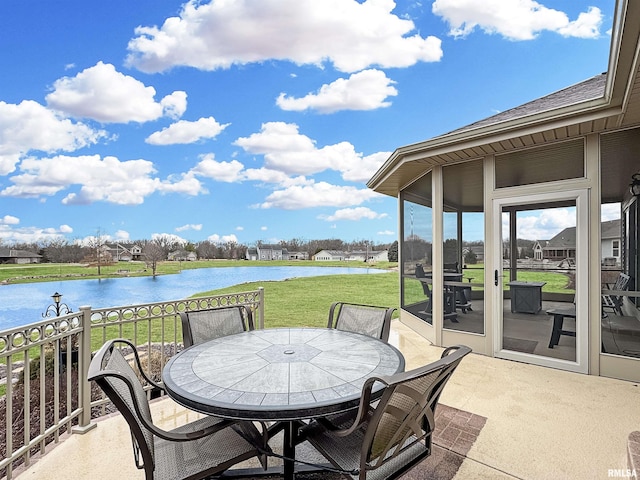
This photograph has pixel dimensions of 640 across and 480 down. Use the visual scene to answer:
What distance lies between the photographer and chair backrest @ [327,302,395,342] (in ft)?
9.18

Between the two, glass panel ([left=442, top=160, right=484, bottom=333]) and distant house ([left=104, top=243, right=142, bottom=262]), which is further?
distant house ([left=104, top=243, right=142, bottom=262])

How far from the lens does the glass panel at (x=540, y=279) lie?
13.1 feet

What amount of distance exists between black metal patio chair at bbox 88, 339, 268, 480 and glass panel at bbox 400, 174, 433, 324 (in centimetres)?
426

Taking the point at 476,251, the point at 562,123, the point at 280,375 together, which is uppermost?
the point at 562,123

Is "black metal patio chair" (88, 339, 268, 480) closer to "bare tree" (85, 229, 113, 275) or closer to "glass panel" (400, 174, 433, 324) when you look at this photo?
"glass panel" (400, 174, 433, 324)

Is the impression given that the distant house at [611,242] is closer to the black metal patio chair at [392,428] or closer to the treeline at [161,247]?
the black metal patio chair at [392,428]

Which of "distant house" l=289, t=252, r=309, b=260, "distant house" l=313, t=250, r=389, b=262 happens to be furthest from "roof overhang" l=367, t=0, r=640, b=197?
"distant house" l=289, t=252, r=309, b=260

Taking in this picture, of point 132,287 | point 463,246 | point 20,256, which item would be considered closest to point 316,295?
point 132,287

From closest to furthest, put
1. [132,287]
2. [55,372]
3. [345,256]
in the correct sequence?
[55,372], [132,287], [345,256]

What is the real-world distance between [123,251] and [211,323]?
17.6m

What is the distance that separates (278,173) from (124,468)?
25.5 meters

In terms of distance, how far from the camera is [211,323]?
285 cm

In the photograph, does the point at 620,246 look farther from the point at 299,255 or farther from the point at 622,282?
the point at 299,255

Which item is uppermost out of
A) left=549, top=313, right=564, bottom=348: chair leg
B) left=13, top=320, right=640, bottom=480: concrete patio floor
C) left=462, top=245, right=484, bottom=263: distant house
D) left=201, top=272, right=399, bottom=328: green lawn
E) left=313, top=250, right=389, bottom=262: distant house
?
left=462, top=245, right=484, bottom=263: distant house
